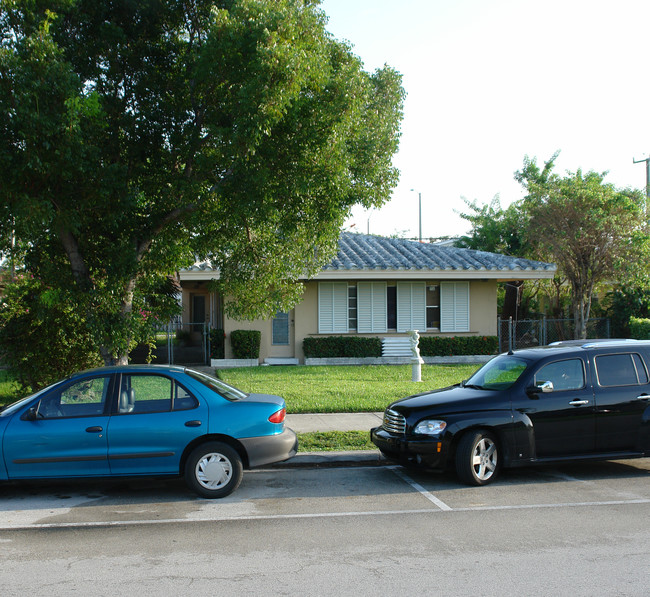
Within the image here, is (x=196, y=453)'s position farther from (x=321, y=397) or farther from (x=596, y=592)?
(x=321, y=397)

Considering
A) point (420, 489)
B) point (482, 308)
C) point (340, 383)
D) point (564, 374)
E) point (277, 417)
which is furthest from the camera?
point (482, 308)

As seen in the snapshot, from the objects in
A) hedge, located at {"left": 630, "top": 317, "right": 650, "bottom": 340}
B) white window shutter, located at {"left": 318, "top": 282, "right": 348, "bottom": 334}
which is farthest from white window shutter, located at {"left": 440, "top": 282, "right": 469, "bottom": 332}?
hedge, located at {"left": 630, "top": 317, "right": 650, "bottom": 340}

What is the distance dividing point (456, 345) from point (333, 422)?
414 inches

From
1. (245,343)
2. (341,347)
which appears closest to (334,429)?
(245,343)

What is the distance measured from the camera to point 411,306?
2134cm

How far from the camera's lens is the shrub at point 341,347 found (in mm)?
20188

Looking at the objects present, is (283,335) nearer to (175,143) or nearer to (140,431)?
(175,143)

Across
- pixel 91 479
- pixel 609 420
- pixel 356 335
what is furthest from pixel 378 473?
pixel 356 335

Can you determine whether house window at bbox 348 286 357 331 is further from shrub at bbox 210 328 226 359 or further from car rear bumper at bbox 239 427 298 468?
car rear bumper at bbox 239 427 298 468

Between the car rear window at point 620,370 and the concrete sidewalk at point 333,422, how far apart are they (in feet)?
12.8

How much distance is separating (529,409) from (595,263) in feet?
47.9

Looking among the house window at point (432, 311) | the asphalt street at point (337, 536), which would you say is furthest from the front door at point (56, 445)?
the house window at point (432, 311)

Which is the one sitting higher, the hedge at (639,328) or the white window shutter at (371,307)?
the white window shutter at (371,307)

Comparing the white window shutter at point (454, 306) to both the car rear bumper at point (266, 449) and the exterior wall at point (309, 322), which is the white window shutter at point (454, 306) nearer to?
the exterior wall at point (309, 322)
